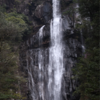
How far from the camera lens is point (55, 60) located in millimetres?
14352

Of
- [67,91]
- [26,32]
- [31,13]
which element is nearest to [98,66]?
[67,91]

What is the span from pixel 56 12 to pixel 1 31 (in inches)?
446

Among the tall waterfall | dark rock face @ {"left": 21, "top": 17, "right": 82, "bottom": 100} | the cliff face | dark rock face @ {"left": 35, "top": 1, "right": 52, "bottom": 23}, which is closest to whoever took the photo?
dark rock face @ {"left": 21, "top": 17, "right": 82, "bottom": 100}

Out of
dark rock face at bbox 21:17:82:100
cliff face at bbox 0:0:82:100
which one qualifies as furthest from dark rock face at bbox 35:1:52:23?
dark rock face at bbox 21:17:82:100

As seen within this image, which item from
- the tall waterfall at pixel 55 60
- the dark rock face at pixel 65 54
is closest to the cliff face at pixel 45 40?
the dark rock face at pixel 65 54

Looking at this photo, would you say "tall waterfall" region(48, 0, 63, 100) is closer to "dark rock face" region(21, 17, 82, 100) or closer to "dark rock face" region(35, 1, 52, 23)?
"dark rock face" region(21, 17, 82, 100)

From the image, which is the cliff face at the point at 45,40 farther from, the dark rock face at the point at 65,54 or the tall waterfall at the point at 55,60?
the tall waterfall at the point at 55,60

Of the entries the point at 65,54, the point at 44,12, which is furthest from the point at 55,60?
the point at 44,12

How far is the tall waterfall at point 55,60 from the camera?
42.6ft

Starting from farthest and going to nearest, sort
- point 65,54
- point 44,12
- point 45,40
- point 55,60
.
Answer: point 44,12 < point 45,40 < point 55,60 < point 65,54

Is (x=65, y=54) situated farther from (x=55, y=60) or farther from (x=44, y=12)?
(x=44, y=12)

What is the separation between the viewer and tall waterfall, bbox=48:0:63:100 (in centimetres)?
1298

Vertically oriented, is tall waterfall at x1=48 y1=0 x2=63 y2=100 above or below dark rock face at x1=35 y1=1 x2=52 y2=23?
below

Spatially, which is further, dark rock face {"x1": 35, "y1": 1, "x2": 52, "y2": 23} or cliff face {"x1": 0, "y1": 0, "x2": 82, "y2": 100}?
dark rock face {"x1": 35, "y1": 1, "x2": 52, "y2": 23}
